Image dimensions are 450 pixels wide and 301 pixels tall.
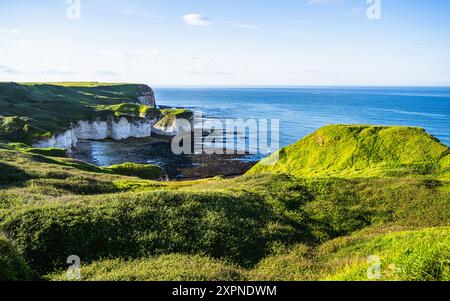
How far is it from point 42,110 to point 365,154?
278ft

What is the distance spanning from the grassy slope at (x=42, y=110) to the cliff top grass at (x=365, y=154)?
163ft

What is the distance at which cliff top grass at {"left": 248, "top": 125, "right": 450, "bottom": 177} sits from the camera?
40.7 meters

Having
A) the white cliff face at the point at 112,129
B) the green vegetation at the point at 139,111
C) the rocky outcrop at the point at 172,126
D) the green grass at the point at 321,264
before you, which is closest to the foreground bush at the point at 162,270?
the green grass at the point at 321,264

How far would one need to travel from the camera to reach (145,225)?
21344mm

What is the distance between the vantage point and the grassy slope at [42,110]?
7601cm

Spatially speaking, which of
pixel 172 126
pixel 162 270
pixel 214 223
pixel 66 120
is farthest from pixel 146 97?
pixel 162 270

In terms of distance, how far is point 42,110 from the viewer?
100375 mm

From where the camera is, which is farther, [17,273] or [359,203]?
[359,203]

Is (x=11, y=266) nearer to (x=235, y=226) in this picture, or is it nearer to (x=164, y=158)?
(x=235, y=226)

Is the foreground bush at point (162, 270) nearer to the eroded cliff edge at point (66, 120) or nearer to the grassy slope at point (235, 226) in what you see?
the grassy slope at point (235, 226)

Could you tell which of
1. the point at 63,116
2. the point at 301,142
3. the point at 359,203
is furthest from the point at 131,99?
the point at 359,203

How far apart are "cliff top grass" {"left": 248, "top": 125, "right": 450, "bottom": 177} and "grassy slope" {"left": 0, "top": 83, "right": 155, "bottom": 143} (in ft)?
163

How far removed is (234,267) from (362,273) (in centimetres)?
616

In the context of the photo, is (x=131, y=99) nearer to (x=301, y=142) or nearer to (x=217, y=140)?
(x=217, y=140)
